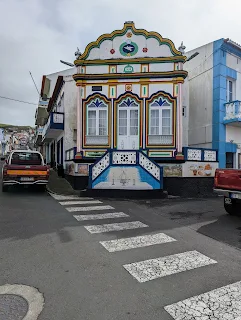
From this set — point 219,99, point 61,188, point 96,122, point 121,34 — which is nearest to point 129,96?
point 96,122

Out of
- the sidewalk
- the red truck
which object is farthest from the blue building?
the sidewalk

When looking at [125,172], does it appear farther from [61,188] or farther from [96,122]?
[96,122]

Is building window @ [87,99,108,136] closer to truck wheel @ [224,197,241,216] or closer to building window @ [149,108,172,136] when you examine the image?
building window @ [149,108,172,136]

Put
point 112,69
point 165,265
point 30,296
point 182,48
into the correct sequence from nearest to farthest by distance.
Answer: point 30,296
point 165,265
point 182,48
point 112,69

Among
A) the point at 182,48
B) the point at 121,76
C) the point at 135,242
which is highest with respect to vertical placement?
the point at 182,48

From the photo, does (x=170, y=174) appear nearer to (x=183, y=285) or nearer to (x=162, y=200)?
(x=162, y=200)

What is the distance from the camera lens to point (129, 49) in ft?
46.7

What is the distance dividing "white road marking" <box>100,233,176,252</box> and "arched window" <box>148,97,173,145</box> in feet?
28.6

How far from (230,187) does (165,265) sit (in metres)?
4.21

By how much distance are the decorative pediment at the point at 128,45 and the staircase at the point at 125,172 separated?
5.87 meters

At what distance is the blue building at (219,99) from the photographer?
49.0 feet

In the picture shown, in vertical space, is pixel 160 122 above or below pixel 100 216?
above

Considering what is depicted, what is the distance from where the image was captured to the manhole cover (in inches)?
111

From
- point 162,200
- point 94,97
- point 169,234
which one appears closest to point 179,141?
point 162,200
